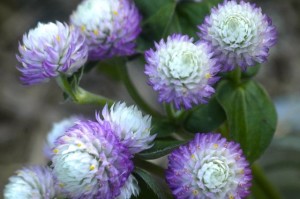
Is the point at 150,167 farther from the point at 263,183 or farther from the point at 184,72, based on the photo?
the point at 263,183

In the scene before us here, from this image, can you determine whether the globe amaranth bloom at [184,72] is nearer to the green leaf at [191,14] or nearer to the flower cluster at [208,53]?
the flower cluster at [208,53]

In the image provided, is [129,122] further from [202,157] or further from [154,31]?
[154,31]

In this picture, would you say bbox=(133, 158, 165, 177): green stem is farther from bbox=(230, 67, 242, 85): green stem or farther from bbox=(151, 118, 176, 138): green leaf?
bbox=(230, 67, 242, 85): green stem

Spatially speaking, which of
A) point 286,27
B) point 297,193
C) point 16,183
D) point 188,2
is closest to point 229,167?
point 16,183

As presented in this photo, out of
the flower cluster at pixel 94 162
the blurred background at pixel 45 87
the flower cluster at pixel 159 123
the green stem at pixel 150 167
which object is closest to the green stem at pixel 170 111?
the flower cluster at pixel 159 123

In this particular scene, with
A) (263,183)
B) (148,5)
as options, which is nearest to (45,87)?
(148,5)

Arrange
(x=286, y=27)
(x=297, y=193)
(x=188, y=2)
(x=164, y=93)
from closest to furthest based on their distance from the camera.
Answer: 1. (x=164, y=93)
2. (x=188, y=2)
3. (x=297, y=193)
4. (x=286, y=27)
